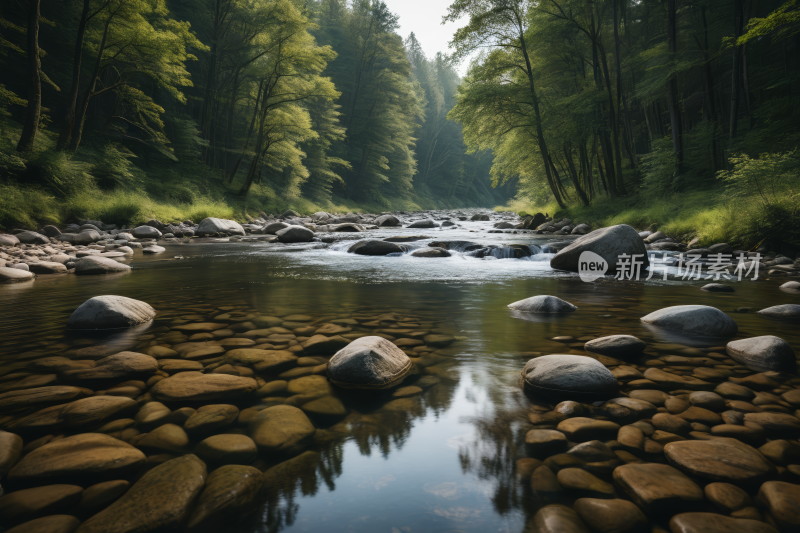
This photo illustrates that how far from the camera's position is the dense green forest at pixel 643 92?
1140 cm

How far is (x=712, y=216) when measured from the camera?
867cm

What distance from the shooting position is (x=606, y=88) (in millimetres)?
14336

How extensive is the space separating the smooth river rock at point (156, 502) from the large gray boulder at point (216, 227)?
41.0 ft

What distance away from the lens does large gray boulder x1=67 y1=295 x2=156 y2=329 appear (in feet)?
9.87

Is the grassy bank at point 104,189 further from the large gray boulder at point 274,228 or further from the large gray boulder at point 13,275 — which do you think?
the large gray boulder at point 13,275

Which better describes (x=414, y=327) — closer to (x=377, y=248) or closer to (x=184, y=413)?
(x=184, y=413)

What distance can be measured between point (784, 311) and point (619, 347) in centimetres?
219

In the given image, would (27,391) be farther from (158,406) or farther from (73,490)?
(73,490)

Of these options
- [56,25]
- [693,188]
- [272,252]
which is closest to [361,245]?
[272,252]

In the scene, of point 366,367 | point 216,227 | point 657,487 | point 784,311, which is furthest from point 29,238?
point 784,311

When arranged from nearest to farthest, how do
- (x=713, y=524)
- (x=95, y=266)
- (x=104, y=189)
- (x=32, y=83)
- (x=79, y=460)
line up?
1. (x=713, y=524)
2. (x=79, y=460)
3. (x=95, y=266)
4. (x=32, y=83)
5. (x=104, y=189)

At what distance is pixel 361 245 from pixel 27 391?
722 cm

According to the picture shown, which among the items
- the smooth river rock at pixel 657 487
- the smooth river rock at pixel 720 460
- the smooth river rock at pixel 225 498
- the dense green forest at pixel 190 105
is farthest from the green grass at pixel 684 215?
the smooth river rock at pixel 225 498

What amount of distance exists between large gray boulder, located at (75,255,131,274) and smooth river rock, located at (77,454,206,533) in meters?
5.56
